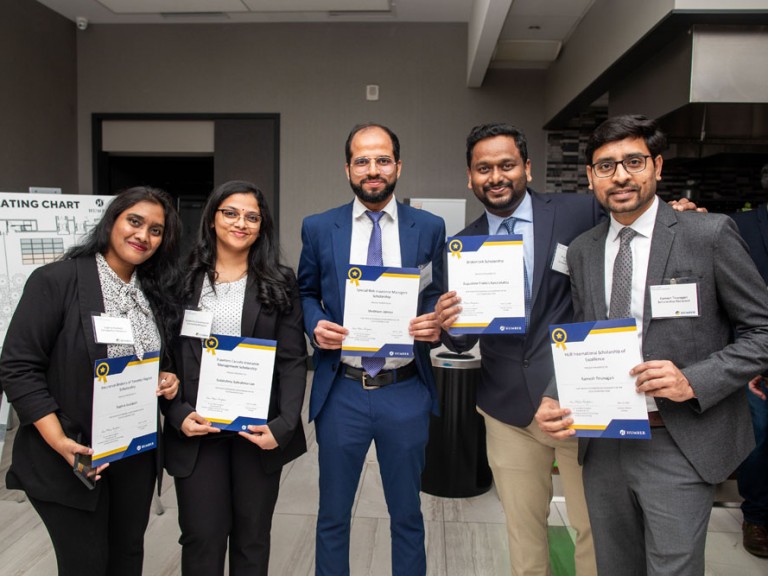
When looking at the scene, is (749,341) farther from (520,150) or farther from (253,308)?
(253,308)

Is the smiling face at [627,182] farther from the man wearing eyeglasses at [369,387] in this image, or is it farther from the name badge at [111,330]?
the name badge at [111,330]

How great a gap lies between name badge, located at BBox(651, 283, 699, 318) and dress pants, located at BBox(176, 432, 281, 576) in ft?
4.08

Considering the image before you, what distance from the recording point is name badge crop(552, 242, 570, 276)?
1.80 metres

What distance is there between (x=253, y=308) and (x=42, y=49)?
565 cm

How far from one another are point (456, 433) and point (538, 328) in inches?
63.2

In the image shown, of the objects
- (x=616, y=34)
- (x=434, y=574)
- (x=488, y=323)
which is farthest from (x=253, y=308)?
(x=616, y=34)

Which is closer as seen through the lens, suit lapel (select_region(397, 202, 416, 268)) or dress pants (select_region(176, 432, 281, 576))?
dress pants (select_region(176, 432, 281, 576))

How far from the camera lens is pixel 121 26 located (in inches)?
246

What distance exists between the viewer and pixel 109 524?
5.66 feet

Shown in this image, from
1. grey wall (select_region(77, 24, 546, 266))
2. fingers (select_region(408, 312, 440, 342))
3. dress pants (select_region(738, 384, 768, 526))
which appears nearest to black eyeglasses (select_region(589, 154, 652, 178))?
fingers (select_region(408, 312, 440, 342))

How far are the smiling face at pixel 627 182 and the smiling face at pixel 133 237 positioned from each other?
4.37 ft

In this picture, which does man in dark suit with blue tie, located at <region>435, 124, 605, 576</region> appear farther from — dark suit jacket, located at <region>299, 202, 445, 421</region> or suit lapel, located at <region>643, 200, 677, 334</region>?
suit lapel, located at <region>643, 200, 677, 334</region>

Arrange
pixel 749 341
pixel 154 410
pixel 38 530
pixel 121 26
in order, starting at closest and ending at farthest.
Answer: pixel 749 341
pixel 154 410
pixel 38 530
pixel 121 26

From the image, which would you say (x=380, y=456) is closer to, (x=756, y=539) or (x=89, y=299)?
(x=89, y=299)
